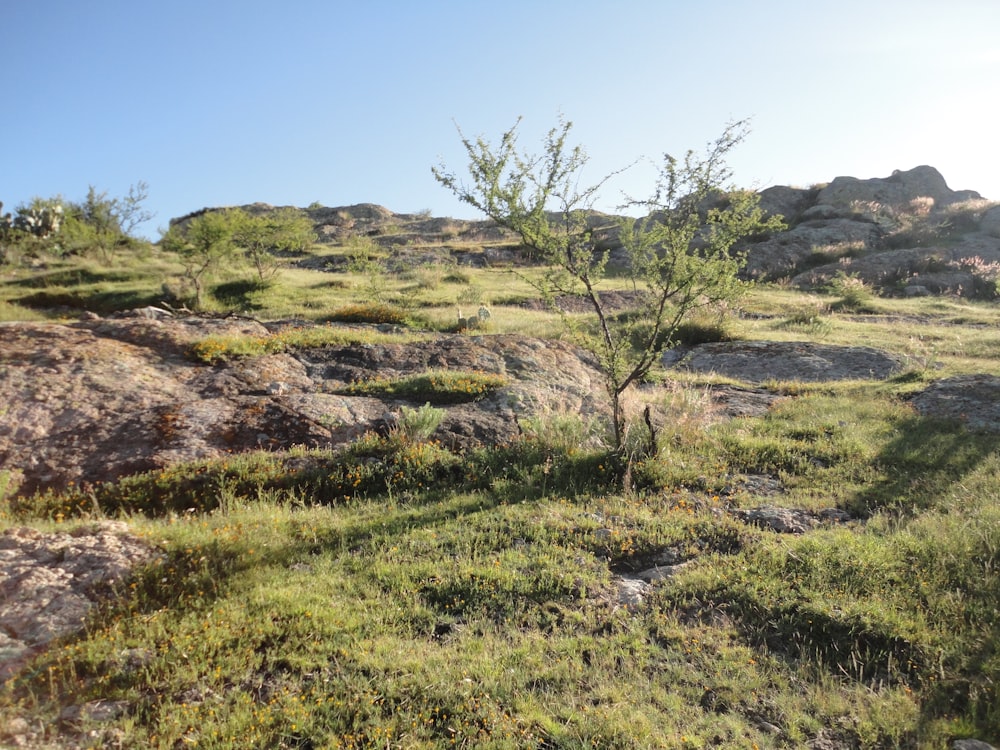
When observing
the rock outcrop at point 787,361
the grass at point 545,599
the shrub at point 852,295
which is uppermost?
the shrub at point 852,295

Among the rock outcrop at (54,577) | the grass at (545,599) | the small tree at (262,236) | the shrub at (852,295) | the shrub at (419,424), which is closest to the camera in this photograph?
the grass at (545,599)

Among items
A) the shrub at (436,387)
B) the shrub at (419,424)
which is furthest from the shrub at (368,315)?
the shrub at (419,424)

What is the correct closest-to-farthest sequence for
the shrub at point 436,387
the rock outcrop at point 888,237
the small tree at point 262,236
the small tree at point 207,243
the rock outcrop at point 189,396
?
1. the rock outcrop at point 189,396
2. the shrub at point 436,387
3. the small tree at point 207,243
4. the small tree at point 262,236
5. the rock outcrop at point 888,237

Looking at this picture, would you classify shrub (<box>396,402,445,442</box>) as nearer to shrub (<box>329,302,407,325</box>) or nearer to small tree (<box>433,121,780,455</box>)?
small tree (<box>433,121,780,455</box>)

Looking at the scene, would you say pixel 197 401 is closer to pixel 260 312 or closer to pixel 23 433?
pixel 23 433

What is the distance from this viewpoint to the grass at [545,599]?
340cm

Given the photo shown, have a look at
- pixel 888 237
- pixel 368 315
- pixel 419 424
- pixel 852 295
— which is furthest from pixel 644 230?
pixel 888 237

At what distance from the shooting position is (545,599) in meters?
4.66

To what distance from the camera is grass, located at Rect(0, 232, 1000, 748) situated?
3.40m

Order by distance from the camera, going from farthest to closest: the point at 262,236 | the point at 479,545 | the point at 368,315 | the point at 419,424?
the point at 262,236
the point at 368,315
the point at 419,424
the point at 479,545

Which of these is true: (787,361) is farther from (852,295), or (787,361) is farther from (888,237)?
(888,237)

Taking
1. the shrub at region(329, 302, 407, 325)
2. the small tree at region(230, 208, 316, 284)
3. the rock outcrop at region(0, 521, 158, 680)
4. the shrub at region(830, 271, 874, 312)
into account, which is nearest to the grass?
the rock outcrop at region(0, 521, 158, 680)

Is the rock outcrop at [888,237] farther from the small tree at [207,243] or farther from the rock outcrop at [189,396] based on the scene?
the small tree at [207,243]

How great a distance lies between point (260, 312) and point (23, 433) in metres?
10.4
